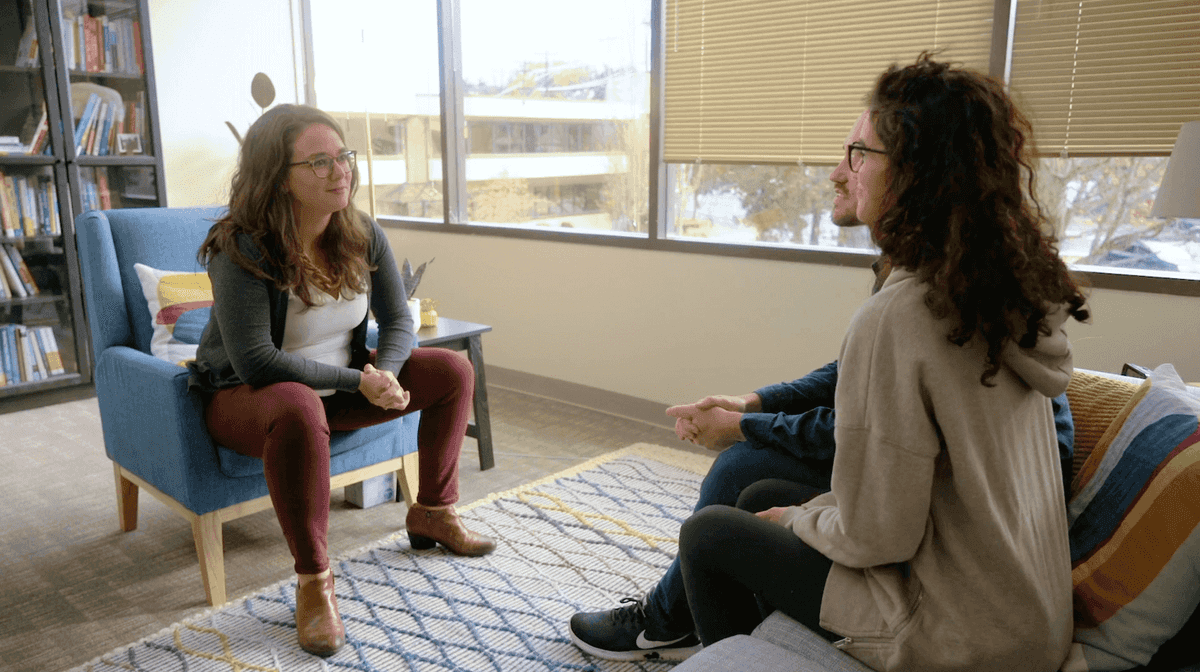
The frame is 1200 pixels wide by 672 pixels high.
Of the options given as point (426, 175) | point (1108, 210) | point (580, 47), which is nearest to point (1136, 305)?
point (1108, 210)

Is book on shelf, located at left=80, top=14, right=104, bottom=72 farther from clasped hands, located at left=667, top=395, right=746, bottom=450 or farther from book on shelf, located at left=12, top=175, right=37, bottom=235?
clasped hands, located at left=667, top=395, right=746, bottom=450

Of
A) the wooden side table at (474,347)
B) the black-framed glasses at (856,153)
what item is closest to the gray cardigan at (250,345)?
the wooden side table at (474,347)

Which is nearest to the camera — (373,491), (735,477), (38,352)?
(735,477)

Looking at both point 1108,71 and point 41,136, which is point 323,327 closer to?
point 1108,71

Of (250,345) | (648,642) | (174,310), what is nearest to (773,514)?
(648,642)

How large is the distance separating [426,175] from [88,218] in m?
2.24

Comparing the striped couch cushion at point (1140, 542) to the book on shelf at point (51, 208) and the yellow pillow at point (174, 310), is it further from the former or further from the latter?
the book on shelf at point (51, 208)

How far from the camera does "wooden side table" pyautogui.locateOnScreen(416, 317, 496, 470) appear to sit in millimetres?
2686

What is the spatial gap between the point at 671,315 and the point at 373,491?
1374 millimetres

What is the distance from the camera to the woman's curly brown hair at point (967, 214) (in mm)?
939

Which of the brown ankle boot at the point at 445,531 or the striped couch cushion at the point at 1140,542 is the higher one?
the striped couch cushion at the point at 1140,542

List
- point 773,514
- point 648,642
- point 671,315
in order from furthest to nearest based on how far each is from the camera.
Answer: point 671,315
point 648,642
point 773,514

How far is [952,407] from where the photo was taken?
0.95 meters

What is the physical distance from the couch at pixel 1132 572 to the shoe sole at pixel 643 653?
0.58 meters
